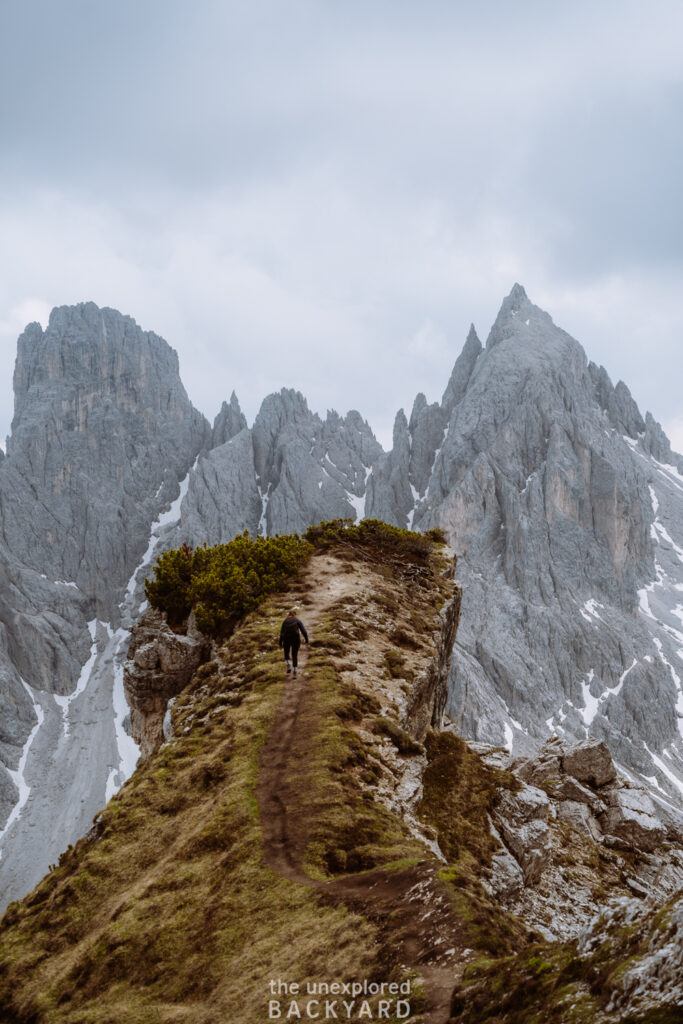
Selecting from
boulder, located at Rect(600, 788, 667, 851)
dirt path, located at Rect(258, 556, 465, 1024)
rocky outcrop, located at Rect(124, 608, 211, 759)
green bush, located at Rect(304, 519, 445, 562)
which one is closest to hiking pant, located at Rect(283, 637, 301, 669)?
dirt path, located at Rect(258, 556, 465, 1024)

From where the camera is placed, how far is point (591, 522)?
176m

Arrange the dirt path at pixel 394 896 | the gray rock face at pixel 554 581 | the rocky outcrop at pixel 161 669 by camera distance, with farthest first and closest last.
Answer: the gray rock face at pixel 554 581 < the rocky outcrop at pixel 161 669 < the dirt path at pixel 394 896

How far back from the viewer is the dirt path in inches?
295

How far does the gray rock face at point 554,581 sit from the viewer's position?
13775 cm

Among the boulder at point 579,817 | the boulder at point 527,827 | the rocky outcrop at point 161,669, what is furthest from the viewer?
the rocky outcrop at point 161,669

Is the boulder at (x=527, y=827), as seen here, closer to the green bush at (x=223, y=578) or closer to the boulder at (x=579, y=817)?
the boulder at (x=579, y=817)

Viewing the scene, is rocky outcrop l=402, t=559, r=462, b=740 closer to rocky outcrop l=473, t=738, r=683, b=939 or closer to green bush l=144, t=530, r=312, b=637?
rocky outcrop l=473, t=738, r=683, b=939

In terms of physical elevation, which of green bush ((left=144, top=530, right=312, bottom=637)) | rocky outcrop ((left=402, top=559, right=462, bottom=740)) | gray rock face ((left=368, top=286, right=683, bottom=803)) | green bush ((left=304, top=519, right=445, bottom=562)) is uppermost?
gray rock face ((left=368, top=286, right=683, bottom=803))

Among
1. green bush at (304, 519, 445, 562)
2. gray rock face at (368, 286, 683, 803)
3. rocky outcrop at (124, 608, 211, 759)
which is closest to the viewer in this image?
rocky outcrop at (124, 608, 211, 759)

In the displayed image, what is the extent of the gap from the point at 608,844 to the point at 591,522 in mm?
171420

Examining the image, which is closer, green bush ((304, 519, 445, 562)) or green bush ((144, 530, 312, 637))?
green bush ((144, 530, 312, 637))

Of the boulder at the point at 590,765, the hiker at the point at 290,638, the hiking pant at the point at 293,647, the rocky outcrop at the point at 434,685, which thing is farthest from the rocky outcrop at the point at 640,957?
the boulder at the point at 590,765

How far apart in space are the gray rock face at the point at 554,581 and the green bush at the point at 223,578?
4164 inches

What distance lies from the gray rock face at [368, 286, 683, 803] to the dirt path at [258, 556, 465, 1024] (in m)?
115
